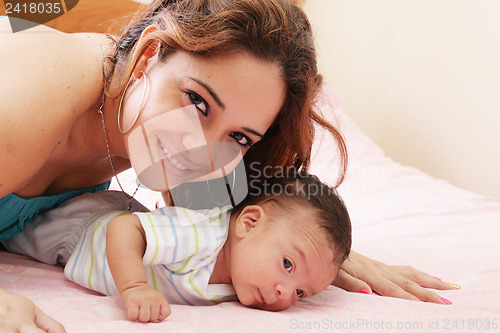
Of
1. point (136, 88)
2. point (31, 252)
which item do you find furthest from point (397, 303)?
point (31, 252)

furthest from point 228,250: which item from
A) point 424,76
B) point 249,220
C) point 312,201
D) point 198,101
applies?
point 424,76

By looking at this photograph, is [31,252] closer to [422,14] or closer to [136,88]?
[136,88]

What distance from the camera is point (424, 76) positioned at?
280 centimetres

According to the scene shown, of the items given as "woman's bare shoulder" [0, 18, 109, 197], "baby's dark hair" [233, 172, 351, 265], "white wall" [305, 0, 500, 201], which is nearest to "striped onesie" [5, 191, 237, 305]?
"baby's dark hair" [233, 172, 351, 265]

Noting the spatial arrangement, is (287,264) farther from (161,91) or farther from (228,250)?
(161,91)

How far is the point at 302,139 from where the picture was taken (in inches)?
45.7

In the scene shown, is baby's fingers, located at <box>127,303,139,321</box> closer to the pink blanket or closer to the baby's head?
A: the pink blanket

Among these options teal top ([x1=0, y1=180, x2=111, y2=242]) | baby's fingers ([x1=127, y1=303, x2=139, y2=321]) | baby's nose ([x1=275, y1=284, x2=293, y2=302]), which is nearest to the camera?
baby's fingers ([x1=127, y1=303, x2=139, y2=321])

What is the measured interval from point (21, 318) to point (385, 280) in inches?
28.1

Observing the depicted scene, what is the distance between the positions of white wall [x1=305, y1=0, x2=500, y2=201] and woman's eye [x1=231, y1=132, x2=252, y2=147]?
1489 mm

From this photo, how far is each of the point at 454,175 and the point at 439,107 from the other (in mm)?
373

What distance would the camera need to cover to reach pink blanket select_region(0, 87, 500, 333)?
787mm

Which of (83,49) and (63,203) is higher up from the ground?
(83,49)

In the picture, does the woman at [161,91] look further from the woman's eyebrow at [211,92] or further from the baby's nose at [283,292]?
the baby's nose at [283,292]
